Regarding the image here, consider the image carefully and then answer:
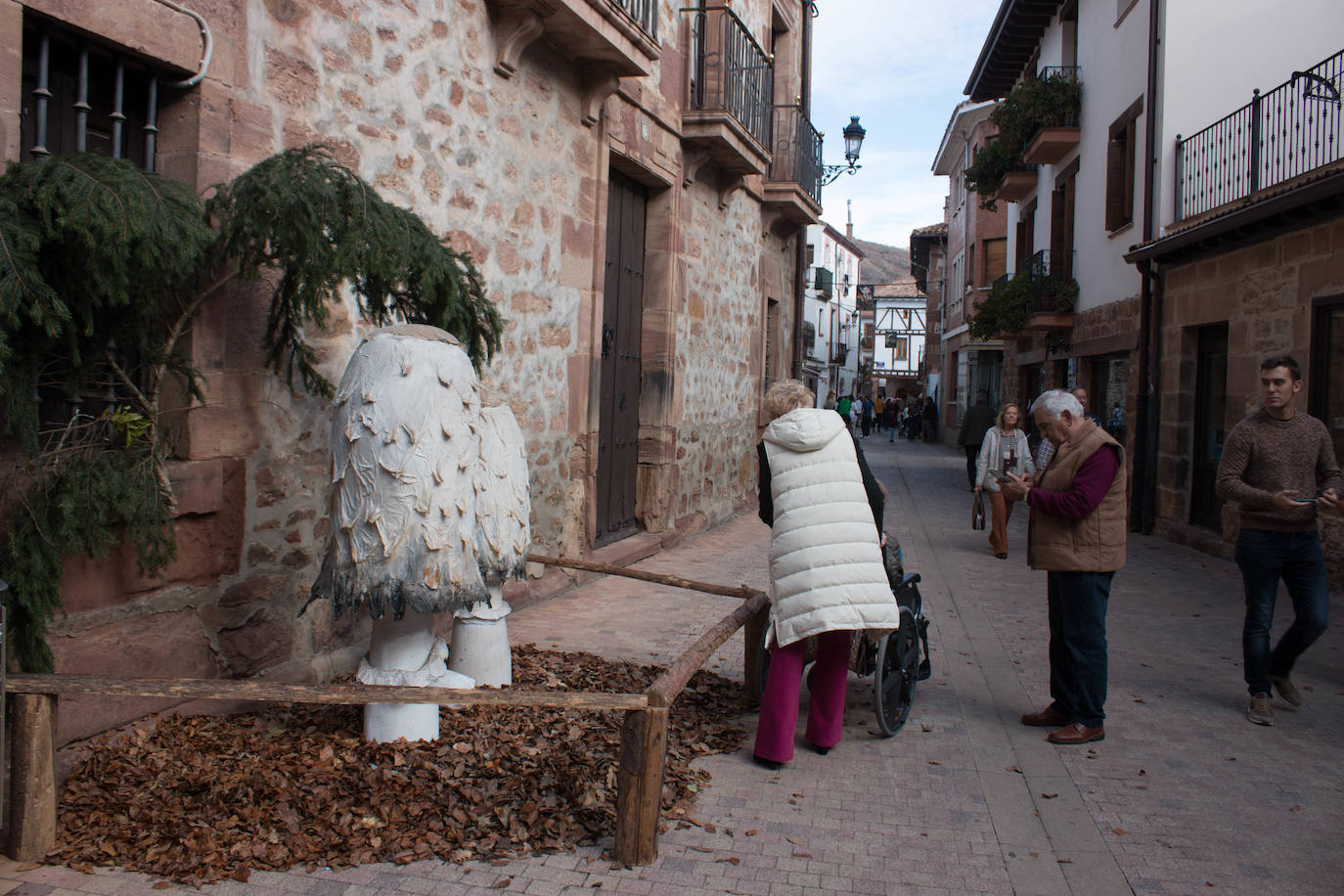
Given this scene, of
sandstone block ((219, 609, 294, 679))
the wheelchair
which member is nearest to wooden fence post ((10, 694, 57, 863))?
sandstone block ((219, 609, 294, 679))

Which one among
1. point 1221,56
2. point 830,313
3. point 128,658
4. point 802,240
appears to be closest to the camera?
point 128,658

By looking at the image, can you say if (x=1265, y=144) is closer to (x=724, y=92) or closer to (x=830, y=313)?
(x=724, y=92)

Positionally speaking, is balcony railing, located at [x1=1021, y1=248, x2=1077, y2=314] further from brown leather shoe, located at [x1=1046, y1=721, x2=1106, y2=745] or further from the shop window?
brown leather shoe, located at [x1=1046, y1=721, x2=1106, y2=745]

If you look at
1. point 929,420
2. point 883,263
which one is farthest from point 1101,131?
point 883,263

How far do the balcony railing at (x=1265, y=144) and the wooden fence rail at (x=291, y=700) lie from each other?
9405 mm

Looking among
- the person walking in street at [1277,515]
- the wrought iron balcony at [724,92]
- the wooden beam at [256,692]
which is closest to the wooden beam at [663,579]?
the wooden beam at [256,692]

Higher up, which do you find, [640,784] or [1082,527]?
[1082,527]

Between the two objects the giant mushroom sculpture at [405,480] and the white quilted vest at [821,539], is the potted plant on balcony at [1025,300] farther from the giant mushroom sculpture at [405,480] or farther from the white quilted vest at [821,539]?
the giant mushroom sculpture at [405,480]

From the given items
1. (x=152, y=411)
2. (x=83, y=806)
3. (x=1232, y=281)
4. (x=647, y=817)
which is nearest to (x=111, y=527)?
(x=152, y=411)

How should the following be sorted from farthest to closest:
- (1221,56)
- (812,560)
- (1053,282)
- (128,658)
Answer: (1053,282) → (1221,56) → (812,560) → (128,658)

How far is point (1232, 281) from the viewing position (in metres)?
10.5

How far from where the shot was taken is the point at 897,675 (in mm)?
4574

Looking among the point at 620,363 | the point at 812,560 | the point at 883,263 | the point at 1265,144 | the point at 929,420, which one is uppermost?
the point at 883,263

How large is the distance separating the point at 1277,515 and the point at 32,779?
16.8ft
